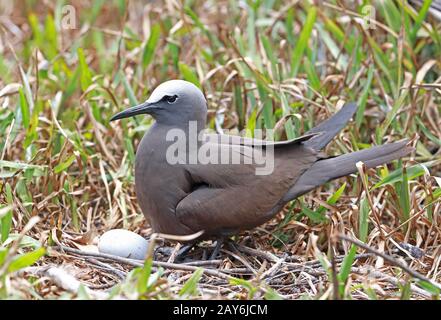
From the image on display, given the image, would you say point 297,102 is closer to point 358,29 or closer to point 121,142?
point 358,29

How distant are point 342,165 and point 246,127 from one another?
77cm

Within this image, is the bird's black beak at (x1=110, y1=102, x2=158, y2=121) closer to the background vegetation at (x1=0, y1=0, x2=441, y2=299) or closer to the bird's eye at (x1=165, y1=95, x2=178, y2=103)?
the bird's eye at (x1=165, y1=95, x2=178, y2=103)

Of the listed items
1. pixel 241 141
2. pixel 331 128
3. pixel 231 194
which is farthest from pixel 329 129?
pixel 231 194

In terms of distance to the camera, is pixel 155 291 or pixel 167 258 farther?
pixel 167 258

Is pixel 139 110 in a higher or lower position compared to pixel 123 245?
higher

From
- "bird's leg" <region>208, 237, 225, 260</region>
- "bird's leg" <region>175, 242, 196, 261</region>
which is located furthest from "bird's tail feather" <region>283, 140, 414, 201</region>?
"bird's leg" <region>175, 242, 196, 261</region>

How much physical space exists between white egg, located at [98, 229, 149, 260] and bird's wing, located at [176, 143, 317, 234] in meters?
0.24

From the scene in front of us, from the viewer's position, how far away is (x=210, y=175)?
148 inches

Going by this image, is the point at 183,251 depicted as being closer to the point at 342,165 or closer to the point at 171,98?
the point at 171,98

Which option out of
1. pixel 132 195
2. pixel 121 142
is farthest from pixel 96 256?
pixel 121 142

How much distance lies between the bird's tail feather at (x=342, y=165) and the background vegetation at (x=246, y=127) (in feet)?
0.39

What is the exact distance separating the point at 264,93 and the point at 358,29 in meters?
0.81

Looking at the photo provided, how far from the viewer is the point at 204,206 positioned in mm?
3697

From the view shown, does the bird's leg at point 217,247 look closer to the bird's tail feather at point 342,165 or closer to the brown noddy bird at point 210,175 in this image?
the brown noddy bird at point 210,175
